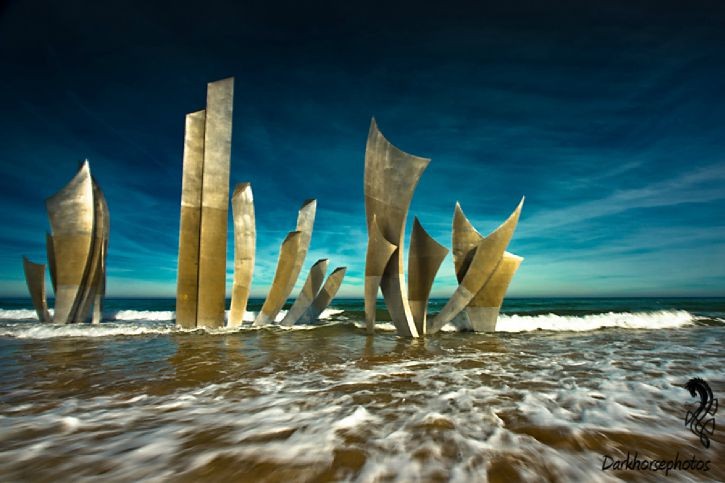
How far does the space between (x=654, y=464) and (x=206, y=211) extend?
37.9 feet

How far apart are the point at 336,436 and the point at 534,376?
3522 millimetres

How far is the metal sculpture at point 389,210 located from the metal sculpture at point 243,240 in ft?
13.7

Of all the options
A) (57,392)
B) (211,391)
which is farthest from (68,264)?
(211,391)

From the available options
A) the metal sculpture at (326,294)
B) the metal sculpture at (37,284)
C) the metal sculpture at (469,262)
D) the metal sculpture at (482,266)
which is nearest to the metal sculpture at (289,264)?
the metal sculpture at (326,294)

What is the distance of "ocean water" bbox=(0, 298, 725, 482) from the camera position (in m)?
2.44

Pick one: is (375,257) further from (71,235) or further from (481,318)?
(71,235)

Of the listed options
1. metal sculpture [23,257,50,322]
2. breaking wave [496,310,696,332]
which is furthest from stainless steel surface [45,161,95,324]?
breaking wave [496,310,696,332]

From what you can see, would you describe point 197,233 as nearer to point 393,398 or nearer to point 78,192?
point 78,192

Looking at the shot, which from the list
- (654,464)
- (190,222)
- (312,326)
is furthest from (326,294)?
(654,464)

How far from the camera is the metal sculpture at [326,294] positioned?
42.3 feet

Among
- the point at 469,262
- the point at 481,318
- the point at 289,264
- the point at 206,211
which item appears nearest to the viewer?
the point at 469,262

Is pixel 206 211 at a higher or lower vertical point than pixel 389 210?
higher

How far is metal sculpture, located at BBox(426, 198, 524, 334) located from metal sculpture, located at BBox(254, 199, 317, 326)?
16.0ft

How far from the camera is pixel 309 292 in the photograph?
12.4 metres
